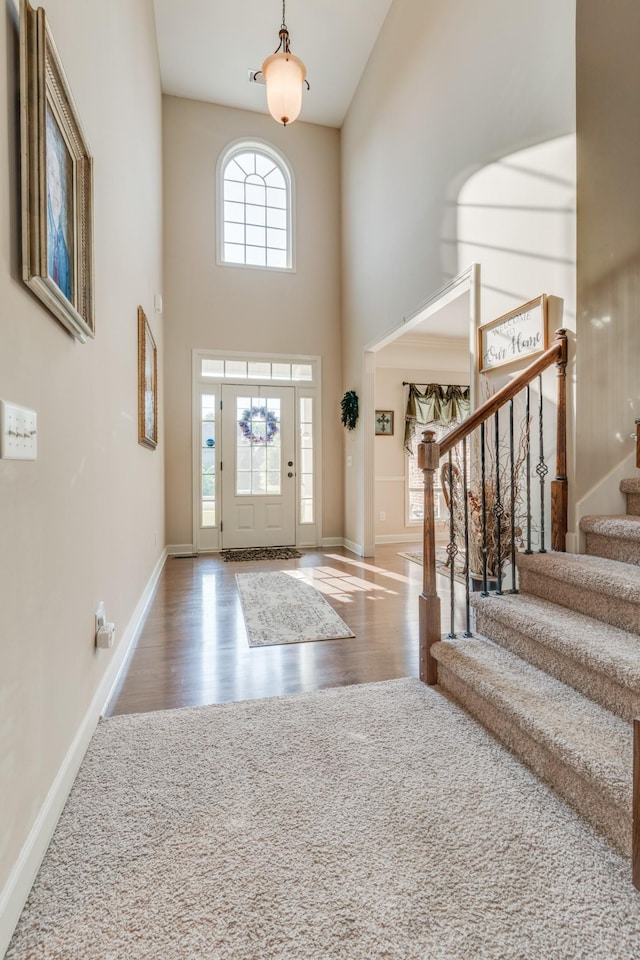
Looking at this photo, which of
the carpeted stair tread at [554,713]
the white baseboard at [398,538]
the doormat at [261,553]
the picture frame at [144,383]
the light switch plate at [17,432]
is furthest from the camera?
the white baseboard at [398,538]

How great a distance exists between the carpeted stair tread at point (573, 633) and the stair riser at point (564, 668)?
3 cm

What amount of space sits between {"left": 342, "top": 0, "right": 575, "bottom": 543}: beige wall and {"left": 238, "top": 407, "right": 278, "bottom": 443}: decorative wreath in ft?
3.26

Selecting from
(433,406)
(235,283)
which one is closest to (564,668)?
(433,406)

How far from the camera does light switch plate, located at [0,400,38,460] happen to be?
1.02 m

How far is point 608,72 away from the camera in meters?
2.33

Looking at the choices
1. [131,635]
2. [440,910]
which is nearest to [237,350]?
[131,635]

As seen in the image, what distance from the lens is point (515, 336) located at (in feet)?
9.20

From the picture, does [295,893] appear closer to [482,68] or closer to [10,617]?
[10,617]

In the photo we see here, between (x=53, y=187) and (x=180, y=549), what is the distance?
4.70 meters

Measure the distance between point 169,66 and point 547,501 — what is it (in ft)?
20.3

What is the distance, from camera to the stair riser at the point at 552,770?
4.06 ft

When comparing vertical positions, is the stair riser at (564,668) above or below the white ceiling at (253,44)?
below

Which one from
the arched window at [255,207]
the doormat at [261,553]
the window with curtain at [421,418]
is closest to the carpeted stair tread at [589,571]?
the doormat at [261,553]

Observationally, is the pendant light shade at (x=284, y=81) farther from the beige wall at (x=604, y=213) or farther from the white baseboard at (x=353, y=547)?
the white baseboard at (x=353, y=547)
